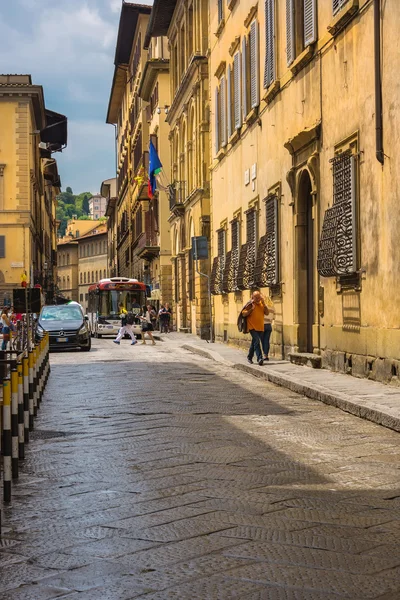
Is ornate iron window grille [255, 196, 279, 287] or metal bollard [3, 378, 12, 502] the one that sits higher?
ornate iron window grille [255, 196, 279, 287]

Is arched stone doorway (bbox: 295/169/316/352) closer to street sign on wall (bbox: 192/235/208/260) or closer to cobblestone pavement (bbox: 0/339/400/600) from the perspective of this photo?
cobblestone pavement (bbox: 0/339/400/600)

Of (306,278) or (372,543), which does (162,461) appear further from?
(306,278)

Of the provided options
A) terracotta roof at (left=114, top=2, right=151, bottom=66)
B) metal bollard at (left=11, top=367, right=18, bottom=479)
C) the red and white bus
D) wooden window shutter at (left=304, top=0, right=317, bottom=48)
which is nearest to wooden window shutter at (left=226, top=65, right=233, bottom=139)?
wooden window shutter at (left=304, top=0, right=317, bottom=48)

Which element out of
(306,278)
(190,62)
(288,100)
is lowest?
(306,278)

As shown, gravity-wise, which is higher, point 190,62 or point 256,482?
point 190,62

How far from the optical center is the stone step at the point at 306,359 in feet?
63.1

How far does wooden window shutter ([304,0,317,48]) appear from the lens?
62.9 feet

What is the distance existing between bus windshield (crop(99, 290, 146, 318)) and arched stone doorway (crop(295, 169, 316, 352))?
29.8 meters


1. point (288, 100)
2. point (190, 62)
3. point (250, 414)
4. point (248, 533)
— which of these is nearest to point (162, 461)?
point (248, 533)

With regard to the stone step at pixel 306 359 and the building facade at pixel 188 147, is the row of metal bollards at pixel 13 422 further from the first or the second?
the building facade at pixel 188 147

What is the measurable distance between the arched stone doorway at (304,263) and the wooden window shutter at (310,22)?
2.71 metres

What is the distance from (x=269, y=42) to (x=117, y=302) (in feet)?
92.4

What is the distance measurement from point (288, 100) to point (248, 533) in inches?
664

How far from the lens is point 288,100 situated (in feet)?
72.1
